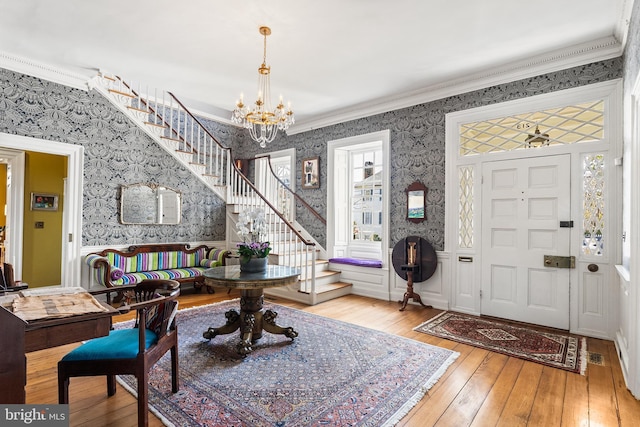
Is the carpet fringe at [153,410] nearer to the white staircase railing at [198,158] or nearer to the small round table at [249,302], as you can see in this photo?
the small round table at [249,302]

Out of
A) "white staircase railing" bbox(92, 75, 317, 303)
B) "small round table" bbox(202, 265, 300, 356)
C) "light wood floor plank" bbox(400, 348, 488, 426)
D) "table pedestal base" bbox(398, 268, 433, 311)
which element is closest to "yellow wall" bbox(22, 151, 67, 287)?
"white staircase railing" bbox(92, 75, 317, 303)

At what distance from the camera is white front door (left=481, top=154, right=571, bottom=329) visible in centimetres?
381

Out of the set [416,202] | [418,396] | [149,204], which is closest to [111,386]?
A: [418,396]

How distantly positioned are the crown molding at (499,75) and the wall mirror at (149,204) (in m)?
3.24

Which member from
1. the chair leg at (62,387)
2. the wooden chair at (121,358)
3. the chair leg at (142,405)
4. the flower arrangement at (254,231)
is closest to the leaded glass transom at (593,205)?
the flower arrangement at (254,231)

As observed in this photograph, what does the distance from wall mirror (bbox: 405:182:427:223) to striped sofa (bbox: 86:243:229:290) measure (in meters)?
3.13

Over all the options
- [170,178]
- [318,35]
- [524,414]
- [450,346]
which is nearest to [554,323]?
[450,346]

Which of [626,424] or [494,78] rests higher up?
[494,78]

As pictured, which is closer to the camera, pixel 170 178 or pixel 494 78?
pixel 494 78

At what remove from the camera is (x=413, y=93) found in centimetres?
492

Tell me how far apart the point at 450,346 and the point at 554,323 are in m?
1.51

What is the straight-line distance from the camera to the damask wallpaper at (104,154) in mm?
4297

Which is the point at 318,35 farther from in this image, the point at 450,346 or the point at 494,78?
the point at 450,346

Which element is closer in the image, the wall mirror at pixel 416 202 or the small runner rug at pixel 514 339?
the small runner rug at pixel 514 339
